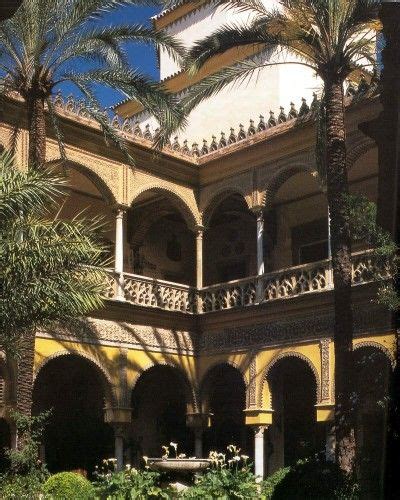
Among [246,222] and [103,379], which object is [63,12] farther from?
[246,222]

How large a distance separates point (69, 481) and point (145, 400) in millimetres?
7520

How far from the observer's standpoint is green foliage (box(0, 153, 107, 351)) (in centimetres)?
912

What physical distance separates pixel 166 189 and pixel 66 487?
7.38 metres

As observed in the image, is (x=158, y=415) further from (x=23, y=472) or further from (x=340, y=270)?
(x=340, y=270)

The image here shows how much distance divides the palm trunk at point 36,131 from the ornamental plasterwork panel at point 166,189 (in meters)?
4.74

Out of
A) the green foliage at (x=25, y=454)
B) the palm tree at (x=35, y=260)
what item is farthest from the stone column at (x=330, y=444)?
the palm tree at (x=35, y=260)

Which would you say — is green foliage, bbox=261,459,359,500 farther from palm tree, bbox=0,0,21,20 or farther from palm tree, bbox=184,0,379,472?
palm tree, bbox=0,0,21,20

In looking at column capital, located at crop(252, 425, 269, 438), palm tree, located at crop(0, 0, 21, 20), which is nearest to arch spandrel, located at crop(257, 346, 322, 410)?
column capital, located at crop(252, 425, 269, 438)

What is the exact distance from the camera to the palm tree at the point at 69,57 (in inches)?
484

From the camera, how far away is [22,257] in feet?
30.1

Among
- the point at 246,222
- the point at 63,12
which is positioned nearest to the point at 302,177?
the point at 246,222

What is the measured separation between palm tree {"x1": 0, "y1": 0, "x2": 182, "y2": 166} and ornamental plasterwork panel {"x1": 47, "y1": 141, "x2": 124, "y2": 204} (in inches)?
95.5

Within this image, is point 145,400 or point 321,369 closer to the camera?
point 321,369

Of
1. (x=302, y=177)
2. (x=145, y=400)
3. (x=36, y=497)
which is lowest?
(x=36, y=497)
